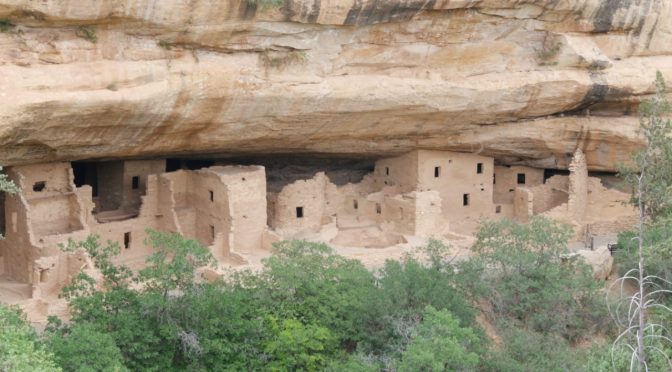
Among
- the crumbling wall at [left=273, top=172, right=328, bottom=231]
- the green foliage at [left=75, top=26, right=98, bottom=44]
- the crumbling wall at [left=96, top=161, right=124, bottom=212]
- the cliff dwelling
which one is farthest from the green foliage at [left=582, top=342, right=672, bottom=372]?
the crumbling wall at [left=96, top=161, right=124, bottom=212]

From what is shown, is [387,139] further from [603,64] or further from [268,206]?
[603,64]

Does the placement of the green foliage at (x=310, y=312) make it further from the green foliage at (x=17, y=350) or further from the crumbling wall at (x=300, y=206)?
the crumbling wall at (x=300, y=206)

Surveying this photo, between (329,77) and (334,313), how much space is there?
183 inches

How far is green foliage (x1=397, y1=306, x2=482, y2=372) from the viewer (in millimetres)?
A: 15531

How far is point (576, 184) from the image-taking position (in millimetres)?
24031

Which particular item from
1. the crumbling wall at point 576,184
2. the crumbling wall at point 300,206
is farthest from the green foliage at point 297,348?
the crumbling wall at point 576,184

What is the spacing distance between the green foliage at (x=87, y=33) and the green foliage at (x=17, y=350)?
4678 millimetres

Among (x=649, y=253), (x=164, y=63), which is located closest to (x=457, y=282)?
(x=649, y=253)

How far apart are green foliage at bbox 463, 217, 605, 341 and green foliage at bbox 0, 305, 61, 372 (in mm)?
8513

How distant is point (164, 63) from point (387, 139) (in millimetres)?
6623

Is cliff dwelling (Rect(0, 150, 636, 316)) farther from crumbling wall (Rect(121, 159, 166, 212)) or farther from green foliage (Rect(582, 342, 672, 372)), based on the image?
green foliage (Rect(582, 342, 672, 372))

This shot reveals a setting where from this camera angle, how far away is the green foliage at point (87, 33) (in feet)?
55.0

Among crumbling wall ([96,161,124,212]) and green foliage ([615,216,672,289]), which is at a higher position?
crumbling wall ([96,161,124,212])

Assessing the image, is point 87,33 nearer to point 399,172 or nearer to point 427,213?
point 427,213
